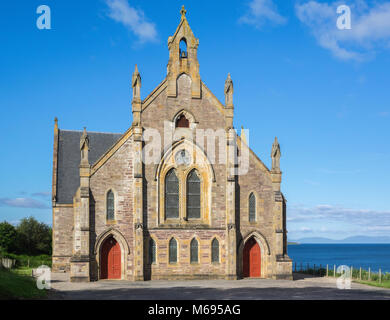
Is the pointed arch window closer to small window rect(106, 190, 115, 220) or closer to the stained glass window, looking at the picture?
the stained glass window

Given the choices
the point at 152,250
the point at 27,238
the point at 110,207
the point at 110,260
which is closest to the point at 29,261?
the point at 27,238

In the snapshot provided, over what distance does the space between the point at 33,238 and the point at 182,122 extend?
101 ft

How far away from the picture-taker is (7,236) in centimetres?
5647

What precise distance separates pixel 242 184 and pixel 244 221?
2.60 meters

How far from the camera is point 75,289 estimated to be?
28953mm

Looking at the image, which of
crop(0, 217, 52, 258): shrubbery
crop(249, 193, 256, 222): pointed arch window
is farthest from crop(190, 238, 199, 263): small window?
crop(0, 217, 52, 258): shrubbery

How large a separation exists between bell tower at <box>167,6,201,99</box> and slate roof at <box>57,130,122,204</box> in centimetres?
1263

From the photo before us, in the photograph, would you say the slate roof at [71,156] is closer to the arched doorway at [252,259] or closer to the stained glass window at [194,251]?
the stained glass window at [194,251]

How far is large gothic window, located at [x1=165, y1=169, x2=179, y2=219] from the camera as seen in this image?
118 feet

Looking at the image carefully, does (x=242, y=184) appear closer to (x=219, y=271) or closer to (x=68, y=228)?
(x=219, y=271)

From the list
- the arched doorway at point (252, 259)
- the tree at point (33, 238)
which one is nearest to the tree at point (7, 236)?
the tree at point (33, 238)

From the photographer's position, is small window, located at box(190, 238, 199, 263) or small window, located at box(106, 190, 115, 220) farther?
small window, located at box(190, 238, 199, 263)

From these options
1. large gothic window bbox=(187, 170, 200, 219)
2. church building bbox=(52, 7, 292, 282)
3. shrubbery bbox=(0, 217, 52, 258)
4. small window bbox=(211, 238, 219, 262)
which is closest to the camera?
church building bbox=(52, 7, 292, 282)
